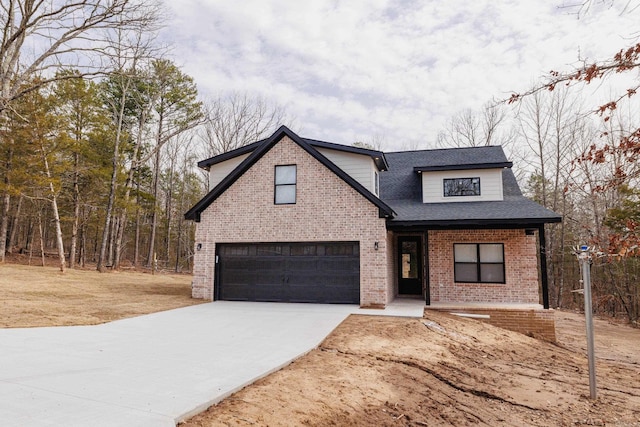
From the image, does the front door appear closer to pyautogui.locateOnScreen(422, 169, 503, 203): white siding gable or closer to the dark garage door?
pyautogui.locateOnScreen(422, 169, 503, 203): white siding gable

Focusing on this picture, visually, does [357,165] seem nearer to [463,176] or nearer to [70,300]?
[463,176]

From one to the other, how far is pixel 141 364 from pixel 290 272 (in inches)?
305

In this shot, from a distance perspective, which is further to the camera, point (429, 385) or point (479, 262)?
point (479, 262)

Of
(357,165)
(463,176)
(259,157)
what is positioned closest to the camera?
(259,157)

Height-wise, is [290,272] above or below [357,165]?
below

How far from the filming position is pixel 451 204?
14.0m

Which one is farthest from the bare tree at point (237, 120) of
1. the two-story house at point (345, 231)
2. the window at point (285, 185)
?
the window at point (285, 185)

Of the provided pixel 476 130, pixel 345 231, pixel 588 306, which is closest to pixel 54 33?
pixel 345 231

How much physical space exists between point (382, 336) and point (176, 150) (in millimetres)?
30303

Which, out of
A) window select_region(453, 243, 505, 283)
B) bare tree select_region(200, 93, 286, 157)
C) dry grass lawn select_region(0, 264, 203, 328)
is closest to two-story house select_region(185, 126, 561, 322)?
window select_region(453, 243, 505, 283)

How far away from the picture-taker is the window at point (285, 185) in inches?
522

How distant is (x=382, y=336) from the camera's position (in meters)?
8.28

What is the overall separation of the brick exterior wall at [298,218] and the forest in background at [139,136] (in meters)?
5.16

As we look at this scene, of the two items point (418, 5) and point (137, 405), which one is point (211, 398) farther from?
point (418, 5)
